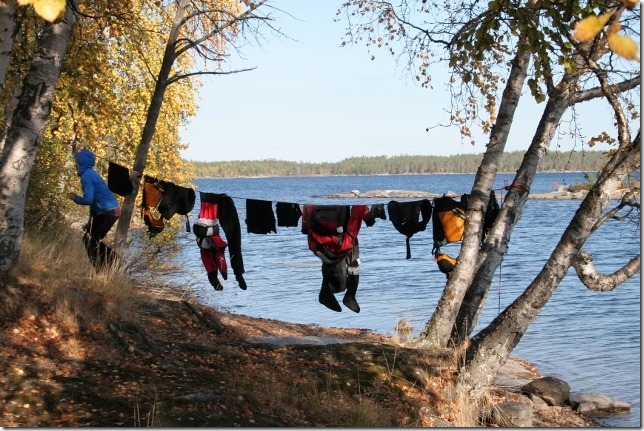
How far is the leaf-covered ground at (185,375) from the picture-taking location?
666 centimetres

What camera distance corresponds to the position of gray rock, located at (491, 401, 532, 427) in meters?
8.92

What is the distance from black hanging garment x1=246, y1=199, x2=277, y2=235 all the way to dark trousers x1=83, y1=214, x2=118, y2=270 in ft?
5.75

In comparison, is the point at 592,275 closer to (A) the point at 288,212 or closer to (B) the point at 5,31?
(A) the point at 288,212

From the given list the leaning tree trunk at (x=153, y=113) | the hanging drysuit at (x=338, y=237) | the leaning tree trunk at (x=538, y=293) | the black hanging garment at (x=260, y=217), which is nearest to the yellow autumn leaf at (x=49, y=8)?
the leaning tree trunk at (x=538, y=293)

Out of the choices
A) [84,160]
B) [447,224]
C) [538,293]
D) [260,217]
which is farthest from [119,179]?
[538,293]

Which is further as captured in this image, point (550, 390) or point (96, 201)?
point (550, 390)

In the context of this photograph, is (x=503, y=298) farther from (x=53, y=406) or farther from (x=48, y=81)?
(x=53, y=406)

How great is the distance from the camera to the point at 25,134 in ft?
28.9

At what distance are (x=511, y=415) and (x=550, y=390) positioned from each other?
10.3 feet

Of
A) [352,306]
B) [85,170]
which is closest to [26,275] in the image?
[85,170]

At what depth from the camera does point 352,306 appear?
9.77m

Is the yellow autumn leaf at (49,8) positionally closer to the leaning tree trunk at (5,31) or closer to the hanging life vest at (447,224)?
the leaning tree trunk at (5,31)

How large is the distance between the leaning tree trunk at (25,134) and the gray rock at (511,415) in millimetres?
5663

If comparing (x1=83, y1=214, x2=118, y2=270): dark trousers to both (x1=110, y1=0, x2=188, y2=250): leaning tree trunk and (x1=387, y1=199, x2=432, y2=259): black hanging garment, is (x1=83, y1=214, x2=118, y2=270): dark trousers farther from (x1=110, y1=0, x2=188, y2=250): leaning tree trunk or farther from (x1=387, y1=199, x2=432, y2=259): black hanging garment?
(x1=387, y1=199, x2=432, y2=259): black hanging garment
